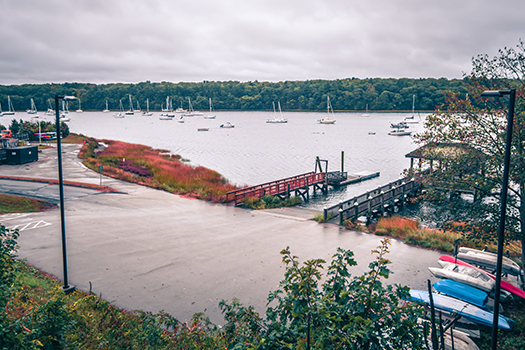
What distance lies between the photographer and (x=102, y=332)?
8594mm

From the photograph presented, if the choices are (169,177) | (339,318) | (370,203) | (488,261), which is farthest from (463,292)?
(169,177)

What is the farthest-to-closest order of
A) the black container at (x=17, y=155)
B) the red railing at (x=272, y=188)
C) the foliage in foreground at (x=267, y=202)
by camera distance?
the black container at (x=17, y=155) < the red railing at (x=272, y=188) < the foliage in foreground at (x=267, y=202)

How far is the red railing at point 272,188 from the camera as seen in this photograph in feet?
88.8

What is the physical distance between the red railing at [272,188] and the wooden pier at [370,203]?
5.68m

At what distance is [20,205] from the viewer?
2284cm

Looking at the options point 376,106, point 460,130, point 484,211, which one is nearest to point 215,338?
point 484,211

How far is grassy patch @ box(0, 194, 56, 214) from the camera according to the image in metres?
22.1

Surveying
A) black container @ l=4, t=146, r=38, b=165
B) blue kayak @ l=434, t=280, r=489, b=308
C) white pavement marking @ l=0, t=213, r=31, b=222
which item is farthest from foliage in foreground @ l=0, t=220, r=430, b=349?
black container @ l=4, t=146, r=38, b=165

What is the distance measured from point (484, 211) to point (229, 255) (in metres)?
10.1

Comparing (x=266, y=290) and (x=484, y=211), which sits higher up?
(x=484, y=211)

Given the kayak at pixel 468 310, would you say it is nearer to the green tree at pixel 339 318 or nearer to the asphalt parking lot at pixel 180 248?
the asphalt parking lot at pixel 180 248

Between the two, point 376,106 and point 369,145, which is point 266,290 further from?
point 376,106

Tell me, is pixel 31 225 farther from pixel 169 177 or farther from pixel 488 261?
pixel 488 261

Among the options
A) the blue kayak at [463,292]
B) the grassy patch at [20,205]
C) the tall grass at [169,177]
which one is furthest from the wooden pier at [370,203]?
the grassy patch at [20,205]
